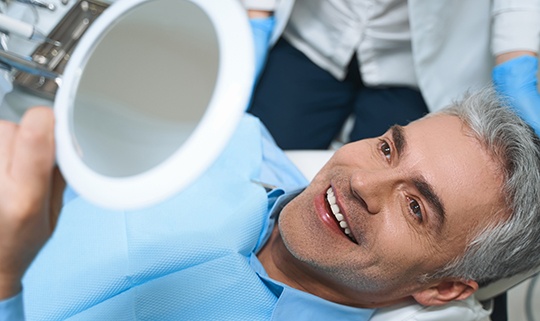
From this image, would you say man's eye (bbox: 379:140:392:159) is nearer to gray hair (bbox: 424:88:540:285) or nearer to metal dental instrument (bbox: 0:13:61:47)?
gray hair (bbox: 424:88:540:285)

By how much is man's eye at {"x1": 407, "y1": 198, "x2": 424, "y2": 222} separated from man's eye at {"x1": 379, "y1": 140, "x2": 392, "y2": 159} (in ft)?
0.34

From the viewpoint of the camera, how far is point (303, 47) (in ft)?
5.44

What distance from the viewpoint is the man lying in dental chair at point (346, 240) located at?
972 millimetres

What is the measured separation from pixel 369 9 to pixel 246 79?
989 millimetres

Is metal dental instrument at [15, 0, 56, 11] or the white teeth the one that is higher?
metal dental instrument at [15, 0, 56, 11]

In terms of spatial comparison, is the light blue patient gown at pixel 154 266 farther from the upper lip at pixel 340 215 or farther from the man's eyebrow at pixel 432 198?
the man's eyebrow at pixel 432 198

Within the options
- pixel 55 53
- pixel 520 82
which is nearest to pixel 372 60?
pixel 520 82

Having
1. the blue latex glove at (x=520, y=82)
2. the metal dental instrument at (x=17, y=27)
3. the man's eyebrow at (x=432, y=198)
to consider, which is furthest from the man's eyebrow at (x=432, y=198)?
the metal dental instrument at (x=17, y=27)

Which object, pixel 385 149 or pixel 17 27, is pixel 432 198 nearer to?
pixel 385 149

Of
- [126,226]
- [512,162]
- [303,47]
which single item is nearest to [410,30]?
[303,47]

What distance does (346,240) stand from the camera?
1000mm

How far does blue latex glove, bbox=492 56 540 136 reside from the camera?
1129mm

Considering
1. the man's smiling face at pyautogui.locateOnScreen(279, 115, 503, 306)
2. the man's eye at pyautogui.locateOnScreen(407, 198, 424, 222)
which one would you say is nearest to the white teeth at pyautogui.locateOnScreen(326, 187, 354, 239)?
the man's smiling face at pyautogui.locateOnScreen(279, 115, 503, 306)

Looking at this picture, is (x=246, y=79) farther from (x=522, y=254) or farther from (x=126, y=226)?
(x=522, y=254)
